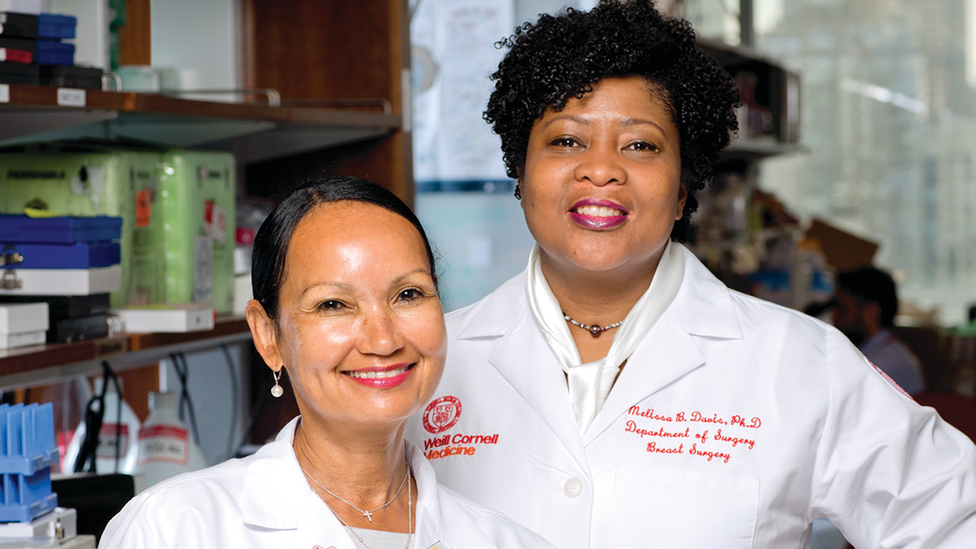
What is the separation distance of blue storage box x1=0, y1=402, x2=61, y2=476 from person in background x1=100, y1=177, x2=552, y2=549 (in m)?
0.28

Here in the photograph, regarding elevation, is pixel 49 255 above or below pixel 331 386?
above

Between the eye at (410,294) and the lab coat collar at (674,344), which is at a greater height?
the eye at (410,294)

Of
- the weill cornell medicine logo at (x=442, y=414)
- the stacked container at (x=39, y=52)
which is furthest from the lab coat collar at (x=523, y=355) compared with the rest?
the stacked container at (x=39, y=52)

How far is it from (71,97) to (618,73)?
3.04 feet

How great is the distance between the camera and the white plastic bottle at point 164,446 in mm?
2127

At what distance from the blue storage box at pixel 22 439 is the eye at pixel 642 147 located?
102 cm

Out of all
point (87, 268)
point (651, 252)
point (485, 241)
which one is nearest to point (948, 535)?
point (651, 252)

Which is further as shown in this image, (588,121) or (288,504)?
(588,121)

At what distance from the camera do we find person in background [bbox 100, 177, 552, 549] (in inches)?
44.7

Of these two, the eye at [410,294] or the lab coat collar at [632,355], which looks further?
the lab coat collar at [632,355]

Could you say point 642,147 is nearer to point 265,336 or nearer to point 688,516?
point 688,516

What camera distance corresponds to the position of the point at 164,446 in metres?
2.14

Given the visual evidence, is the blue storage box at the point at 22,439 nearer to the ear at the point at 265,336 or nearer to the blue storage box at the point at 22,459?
the blue storage box at the point at 22,459

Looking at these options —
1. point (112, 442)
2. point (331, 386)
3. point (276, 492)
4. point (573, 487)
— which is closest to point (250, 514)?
point (276, 492)
